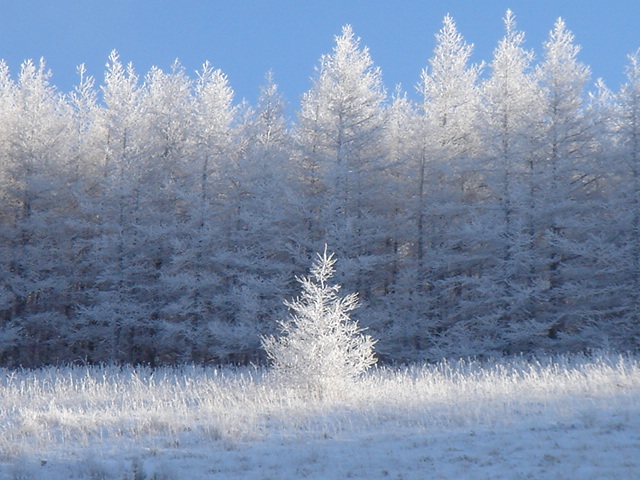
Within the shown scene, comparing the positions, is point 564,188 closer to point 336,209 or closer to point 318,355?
point 336,209

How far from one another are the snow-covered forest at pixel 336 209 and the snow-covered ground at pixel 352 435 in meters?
8.66

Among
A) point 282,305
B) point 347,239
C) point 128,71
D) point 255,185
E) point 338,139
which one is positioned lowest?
point 282,305

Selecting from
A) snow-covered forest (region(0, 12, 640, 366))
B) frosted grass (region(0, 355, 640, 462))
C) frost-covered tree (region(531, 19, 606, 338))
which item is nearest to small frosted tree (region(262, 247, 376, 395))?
frosted grass (region(0, 355, 640, 462))

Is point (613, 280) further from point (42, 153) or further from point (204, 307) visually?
point (42, 153)

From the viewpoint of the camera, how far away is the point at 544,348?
17547 mm

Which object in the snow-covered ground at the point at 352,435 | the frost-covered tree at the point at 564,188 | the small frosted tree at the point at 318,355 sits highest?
the frost-covered tree at the point at 564,188

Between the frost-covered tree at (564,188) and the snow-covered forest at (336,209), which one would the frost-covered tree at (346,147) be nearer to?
the snow-covered forest at (336,209)

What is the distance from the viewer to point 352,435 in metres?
6.99

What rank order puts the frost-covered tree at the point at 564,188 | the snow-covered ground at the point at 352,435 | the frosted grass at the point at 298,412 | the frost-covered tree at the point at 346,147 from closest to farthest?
the snow-covered ground at the point at 352,435
the frosted grass at the point at 298,412
the frost-covered tree at the point at 564,188
the frost-covered tree at the point at 346,147

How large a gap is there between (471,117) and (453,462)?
17818 millimetres

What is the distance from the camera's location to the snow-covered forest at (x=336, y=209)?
1817 cm

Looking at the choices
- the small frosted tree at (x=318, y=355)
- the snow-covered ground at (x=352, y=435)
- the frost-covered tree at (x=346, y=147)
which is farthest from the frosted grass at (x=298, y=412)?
the frost-covered tree at (x=346, y=147)

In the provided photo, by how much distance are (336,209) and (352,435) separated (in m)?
13.5

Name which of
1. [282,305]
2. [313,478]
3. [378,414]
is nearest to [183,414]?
[378,414]
